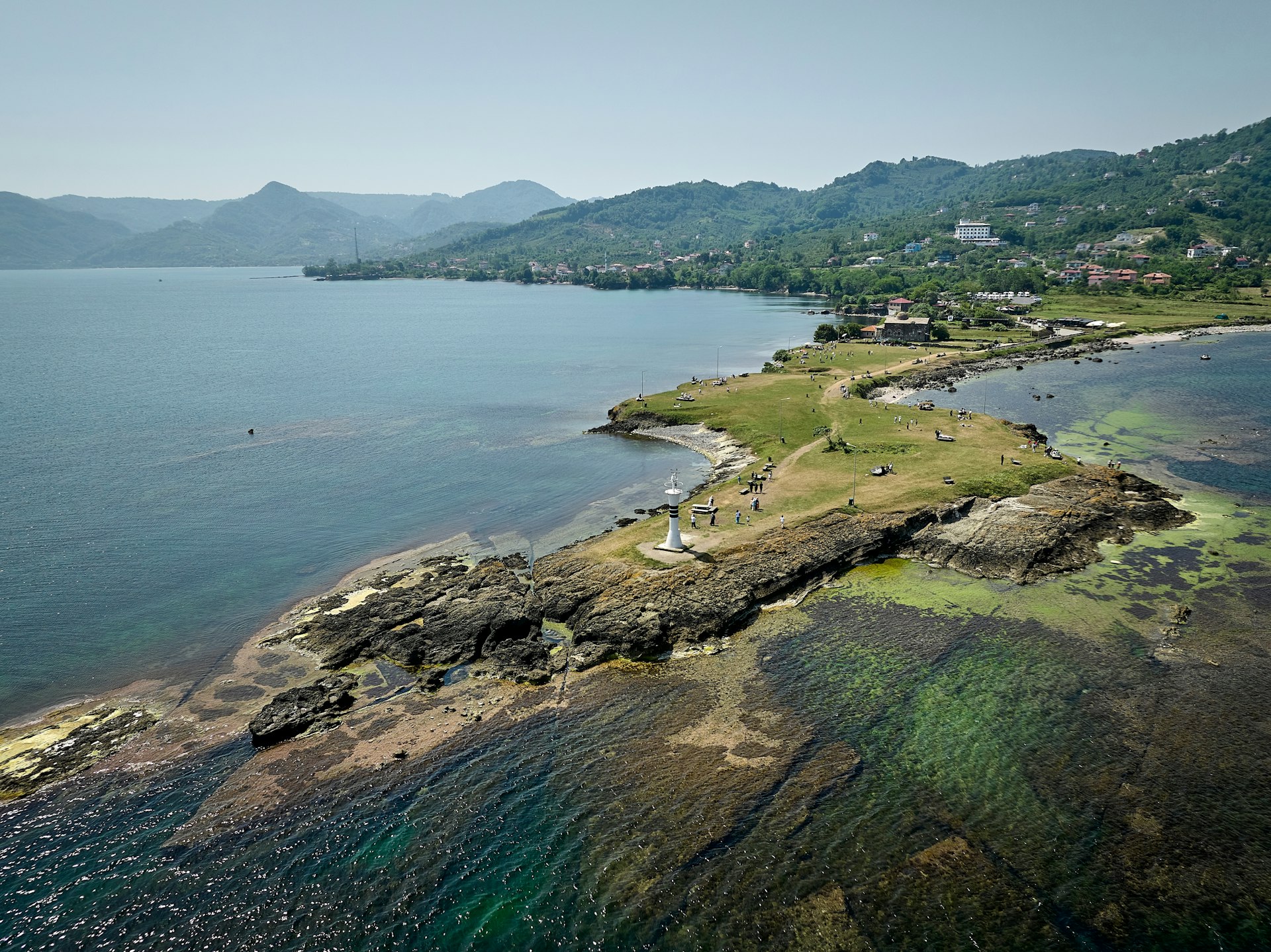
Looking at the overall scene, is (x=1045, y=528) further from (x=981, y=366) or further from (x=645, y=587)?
(x=981, y=366)

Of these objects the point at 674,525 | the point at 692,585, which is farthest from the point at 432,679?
the point at 674,525

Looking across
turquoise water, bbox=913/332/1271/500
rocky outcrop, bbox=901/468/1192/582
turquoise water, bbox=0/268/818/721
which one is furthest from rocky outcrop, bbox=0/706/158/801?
turquoise water, bbox=913/332/1271/500

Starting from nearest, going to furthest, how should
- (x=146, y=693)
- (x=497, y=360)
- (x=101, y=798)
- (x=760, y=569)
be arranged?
(x=101, y=798) → (x=146, y=693) → (x=760, y=569) → (x=497, y=360)

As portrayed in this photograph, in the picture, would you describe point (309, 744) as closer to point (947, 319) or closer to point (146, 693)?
point (146, 693)

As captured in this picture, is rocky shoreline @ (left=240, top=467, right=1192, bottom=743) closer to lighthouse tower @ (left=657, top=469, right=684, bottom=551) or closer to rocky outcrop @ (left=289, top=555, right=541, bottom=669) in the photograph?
rocky outcrop @ (left=289, top=555, right=541, bottom=669)

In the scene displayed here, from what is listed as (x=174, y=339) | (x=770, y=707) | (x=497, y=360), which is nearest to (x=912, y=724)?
(x=770, y=707)

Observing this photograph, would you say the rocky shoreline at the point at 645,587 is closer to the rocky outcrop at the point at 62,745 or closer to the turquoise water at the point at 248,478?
the rocky outcrop at the point at 62,745
